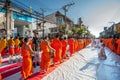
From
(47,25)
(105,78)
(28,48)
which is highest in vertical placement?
(47,25)

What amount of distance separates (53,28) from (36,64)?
40577mm

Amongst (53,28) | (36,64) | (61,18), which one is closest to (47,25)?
(53,28)

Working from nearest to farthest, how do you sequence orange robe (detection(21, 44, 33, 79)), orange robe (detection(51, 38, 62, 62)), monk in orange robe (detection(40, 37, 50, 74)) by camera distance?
orange robe (detection(21, 44, 33, 79)) < monk in orange robe (detection(40, 37, 50, 74)) < orange robe (detection(51, 38, 62, 62))

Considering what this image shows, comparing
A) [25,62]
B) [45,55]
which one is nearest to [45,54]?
[45,55]

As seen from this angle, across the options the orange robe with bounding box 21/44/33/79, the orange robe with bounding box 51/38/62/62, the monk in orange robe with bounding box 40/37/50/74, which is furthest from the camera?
the orange robe with bounding box 51/38/62/62

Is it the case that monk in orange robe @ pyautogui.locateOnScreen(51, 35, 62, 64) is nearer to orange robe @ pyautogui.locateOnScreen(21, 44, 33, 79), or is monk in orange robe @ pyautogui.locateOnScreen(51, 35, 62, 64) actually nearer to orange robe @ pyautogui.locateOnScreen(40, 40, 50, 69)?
orange robe @ pyautogui.locateOnScreen(40, 40, 50, 69)

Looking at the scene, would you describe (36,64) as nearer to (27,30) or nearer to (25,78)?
(25,78)

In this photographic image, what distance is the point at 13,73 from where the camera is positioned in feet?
25.3

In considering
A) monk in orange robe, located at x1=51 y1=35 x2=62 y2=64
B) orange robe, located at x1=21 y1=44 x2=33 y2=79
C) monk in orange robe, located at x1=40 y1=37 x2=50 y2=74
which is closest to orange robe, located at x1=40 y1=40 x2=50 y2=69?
monk in orange robe, located at x1=40 y1=37 x2=50 y2=74

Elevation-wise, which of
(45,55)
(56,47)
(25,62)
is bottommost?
(25,62)

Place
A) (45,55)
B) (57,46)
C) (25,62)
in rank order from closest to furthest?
(25,62) < (45,55) < (57,46)

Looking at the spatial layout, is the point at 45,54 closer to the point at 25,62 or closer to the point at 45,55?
the point at 45,55

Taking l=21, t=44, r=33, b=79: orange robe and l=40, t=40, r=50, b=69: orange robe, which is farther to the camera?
l=40, t=40, r=50, b=69: orange robe

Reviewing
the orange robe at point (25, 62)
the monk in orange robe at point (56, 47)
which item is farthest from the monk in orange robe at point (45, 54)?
the monk in orange robe at point (56, 47)
